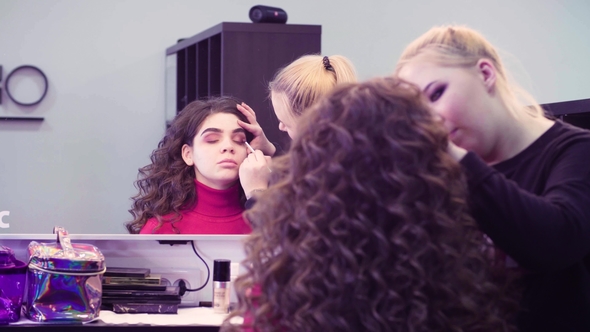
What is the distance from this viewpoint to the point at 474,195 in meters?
Answer: 0.68

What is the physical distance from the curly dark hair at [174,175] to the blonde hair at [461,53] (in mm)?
752

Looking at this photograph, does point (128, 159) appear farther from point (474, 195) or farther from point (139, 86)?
point (474, 195)

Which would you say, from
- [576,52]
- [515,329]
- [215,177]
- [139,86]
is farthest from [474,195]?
[576,52]

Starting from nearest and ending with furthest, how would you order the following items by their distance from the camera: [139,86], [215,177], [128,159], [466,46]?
1. [466,46]
2. [215,177]
3. [128,159]
4. [139,86]

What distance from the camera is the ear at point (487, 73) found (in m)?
0.81

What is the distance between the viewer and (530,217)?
0.68 m

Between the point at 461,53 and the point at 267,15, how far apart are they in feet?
4.32

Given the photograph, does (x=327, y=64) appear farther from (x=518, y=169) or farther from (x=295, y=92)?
(x=518, y=169)

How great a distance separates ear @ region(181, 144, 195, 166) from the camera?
1.57 meters

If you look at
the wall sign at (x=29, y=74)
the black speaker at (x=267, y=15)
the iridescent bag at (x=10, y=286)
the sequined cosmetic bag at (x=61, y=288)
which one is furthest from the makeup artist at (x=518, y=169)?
the wall sign at (x=29, y=74)

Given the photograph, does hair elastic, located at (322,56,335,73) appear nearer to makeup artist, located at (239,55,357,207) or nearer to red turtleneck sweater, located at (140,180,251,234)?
makeup artist, located at (239,55,357,207)

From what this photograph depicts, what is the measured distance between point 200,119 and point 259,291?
0.93m

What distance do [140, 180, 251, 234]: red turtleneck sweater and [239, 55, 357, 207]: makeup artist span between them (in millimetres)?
95

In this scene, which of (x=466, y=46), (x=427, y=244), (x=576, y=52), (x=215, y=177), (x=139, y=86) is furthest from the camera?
(x=576, y=52)
